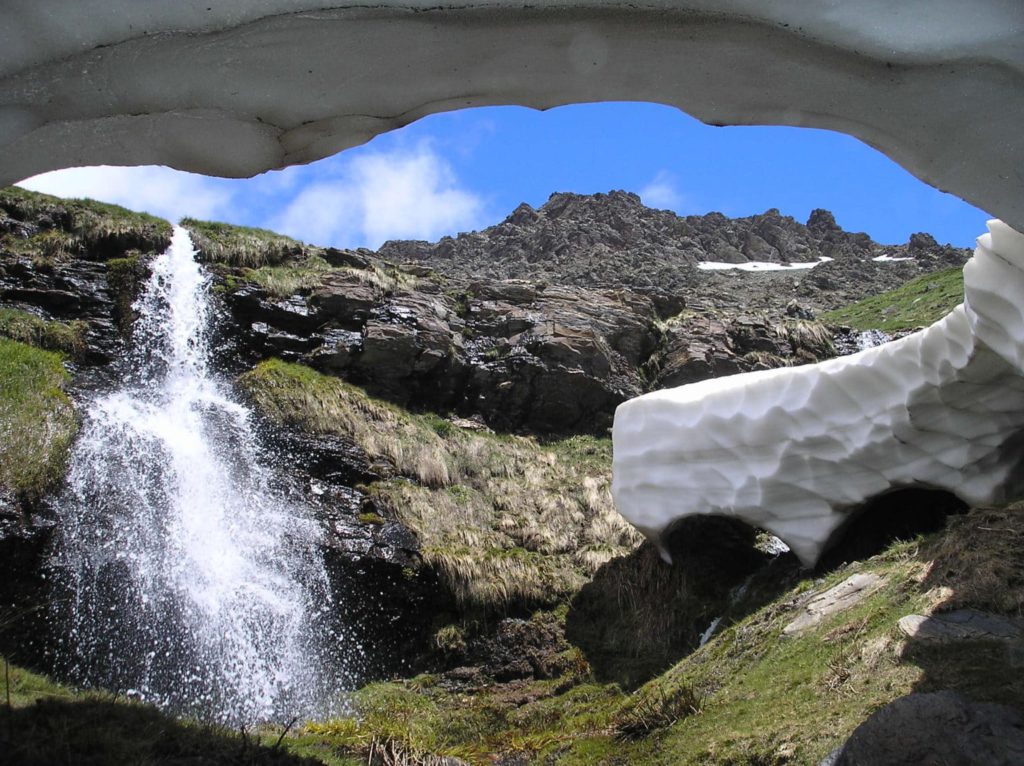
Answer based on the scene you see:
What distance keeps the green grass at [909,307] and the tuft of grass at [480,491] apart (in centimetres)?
1707

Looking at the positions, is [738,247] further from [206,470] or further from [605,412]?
[206,470]

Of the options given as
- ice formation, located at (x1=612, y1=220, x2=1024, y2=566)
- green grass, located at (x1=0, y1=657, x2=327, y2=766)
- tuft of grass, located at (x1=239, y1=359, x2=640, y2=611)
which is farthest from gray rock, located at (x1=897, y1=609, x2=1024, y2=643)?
tuft of grass, located at (x1=239, y1=359, x2=640, y2=611)

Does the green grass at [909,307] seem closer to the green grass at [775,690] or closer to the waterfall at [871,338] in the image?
the waterfall at [871,338]

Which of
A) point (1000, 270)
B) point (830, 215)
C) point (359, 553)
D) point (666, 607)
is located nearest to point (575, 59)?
point (1000, 270)

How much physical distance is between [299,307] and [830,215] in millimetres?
78799

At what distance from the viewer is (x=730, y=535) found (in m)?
14.4

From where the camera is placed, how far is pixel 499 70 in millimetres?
4836

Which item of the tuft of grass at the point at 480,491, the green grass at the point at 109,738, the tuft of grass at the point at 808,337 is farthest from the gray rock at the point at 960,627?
the tuft of grass at the point at 808,337

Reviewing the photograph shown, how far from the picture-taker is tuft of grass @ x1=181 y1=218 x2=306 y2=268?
24328 millimetres

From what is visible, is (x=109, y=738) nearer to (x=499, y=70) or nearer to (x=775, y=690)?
(x=499, y=70)

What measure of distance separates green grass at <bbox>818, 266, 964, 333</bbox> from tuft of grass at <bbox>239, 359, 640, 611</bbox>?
17071 mm

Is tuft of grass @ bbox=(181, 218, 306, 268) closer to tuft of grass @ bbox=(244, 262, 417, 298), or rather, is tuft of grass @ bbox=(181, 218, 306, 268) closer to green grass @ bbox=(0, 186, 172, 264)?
tuft of grass @ bbox=(244, 262, 417, 298)

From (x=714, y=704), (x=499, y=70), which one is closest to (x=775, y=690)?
(x=714, y=704)

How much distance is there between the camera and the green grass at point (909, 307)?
34156 mm
